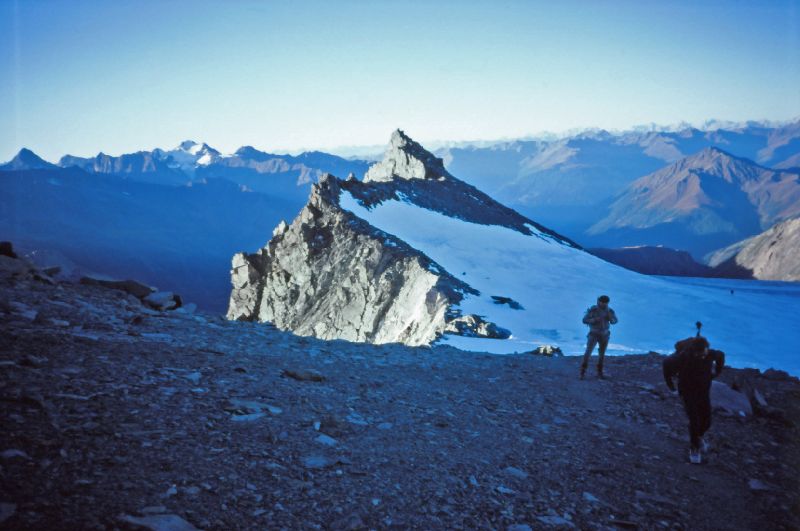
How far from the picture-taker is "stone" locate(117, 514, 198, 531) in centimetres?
420

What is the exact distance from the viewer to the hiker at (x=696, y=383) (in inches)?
330

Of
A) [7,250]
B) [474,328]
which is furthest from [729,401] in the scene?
[474,328]

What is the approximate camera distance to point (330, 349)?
43.6ft

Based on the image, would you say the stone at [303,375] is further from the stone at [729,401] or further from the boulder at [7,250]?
the boulder at [7,250]

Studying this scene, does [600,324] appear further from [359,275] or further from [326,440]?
[359,275]

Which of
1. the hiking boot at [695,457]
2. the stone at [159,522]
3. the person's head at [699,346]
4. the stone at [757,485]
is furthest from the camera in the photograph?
the person's head at [699,346]

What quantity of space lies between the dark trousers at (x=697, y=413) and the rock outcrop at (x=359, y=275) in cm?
2081

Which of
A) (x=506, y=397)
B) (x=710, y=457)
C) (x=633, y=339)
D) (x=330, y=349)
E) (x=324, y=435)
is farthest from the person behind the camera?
(x=633, y=339)

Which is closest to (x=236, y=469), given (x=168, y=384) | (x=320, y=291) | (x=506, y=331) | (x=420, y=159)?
(x=168, y=384)

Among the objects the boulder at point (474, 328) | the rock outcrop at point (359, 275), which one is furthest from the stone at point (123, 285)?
the boulder at point (474, 328)

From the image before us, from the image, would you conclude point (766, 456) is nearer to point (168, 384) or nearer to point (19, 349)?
point (168, 384)

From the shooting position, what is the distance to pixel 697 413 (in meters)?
8.52

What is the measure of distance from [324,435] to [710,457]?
662 cm

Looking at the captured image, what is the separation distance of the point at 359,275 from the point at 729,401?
133ft
